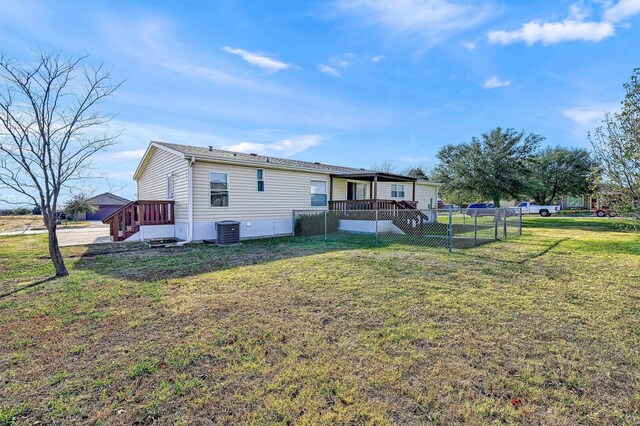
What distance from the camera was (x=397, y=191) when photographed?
1869 centimetres

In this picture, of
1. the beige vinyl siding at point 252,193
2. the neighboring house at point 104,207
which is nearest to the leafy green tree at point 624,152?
the beige vinyl siding at point 252,193

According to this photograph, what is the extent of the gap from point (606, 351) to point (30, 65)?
31.7 feet

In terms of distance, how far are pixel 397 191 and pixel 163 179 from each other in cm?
1290

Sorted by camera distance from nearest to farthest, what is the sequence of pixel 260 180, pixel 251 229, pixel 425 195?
pixel 251 229
pixel 260 180
pixel 425 195

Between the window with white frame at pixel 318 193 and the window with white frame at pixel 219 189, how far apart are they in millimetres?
4318

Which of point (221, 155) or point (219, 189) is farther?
point (221, 155)

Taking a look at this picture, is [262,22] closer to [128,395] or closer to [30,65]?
[30,65]

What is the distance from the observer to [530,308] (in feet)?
12.9

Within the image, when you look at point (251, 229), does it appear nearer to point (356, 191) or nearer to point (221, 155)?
point (221, 155)

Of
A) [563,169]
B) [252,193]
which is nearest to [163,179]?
[252,193]

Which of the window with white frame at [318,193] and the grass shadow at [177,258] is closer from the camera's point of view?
the grass shadow at [177,258]

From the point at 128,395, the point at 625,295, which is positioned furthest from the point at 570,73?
the point at 128,395

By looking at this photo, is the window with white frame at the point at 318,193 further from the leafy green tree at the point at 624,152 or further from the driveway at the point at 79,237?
A: the leafy green tree at the point at 624,152

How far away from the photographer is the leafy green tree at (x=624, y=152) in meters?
4.67
